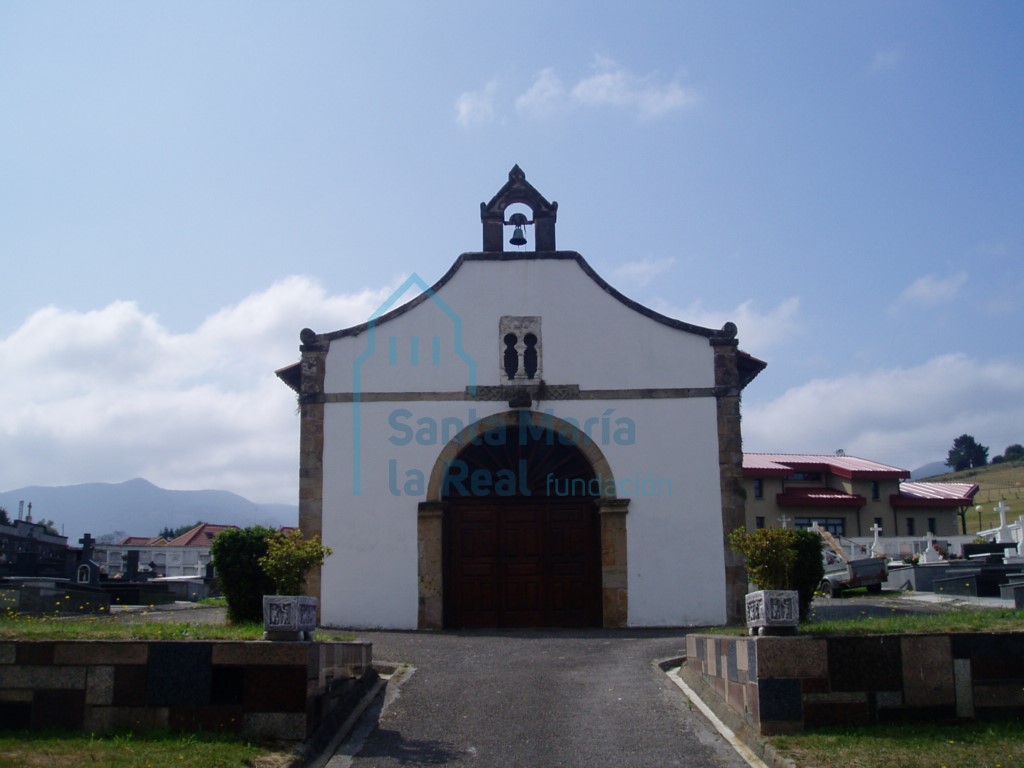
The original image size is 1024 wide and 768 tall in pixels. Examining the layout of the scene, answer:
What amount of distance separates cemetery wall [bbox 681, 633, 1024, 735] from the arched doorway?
925cm

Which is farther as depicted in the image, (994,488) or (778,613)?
(994,488)

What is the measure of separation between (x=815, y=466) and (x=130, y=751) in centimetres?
4652

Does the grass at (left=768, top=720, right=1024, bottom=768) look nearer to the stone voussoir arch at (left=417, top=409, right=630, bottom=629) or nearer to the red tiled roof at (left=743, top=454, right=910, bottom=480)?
the stone voussoir arch at (left=417, top=409, right=630, bottom=629)

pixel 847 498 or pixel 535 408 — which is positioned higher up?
pixel 535 408

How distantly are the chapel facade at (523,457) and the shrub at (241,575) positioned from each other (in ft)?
10.3

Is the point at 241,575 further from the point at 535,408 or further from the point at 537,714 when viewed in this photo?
the point at 537,714

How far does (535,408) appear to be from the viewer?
58.2 feet

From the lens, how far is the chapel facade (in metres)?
17.3

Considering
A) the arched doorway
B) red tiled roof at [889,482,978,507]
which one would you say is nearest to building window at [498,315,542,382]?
the arched doorway

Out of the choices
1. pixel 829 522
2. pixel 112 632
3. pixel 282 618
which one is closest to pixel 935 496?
pixel 829 522

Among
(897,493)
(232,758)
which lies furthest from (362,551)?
(897,493)

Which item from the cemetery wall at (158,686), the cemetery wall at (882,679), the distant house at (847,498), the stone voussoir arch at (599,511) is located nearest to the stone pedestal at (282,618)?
the cemetery wall at (158,686)

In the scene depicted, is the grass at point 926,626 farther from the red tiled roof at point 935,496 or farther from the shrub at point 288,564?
the red tiled roof at point 935,496

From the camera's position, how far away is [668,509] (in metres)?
17.5
